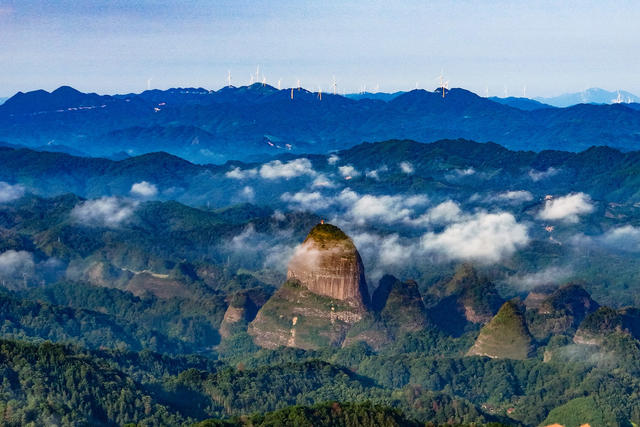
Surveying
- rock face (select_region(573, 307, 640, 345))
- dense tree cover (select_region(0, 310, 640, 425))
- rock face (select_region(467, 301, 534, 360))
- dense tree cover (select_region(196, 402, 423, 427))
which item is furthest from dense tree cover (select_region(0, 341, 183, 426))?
rock face (select_region(573, 307, 640, 345))

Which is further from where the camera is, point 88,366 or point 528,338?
point 528,338

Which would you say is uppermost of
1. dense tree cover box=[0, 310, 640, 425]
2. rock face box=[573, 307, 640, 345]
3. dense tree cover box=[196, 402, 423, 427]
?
rock face box=[573, 307, 640, 345]

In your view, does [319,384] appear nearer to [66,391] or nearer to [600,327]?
[66,391]

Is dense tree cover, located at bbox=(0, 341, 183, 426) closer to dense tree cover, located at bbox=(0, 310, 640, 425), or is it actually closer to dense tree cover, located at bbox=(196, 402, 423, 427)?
dense tree cover, located at bbox=(0, 310, 640, 425)

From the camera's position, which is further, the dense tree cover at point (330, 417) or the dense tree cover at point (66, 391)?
the dense tree cover at point (66, 391)

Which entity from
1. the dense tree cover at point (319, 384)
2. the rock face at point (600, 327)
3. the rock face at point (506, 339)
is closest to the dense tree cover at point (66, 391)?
the dense tree cover at point (319, 384)

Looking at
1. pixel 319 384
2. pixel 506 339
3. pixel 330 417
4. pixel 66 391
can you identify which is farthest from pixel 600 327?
pixel 66 391

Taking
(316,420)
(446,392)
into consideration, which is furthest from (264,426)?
(446,392)

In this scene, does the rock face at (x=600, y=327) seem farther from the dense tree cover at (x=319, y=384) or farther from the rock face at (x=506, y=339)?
the rock face at (x=506, y=339)

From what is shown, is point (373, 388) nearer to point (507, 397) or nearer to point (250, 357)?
point (507, 397)
